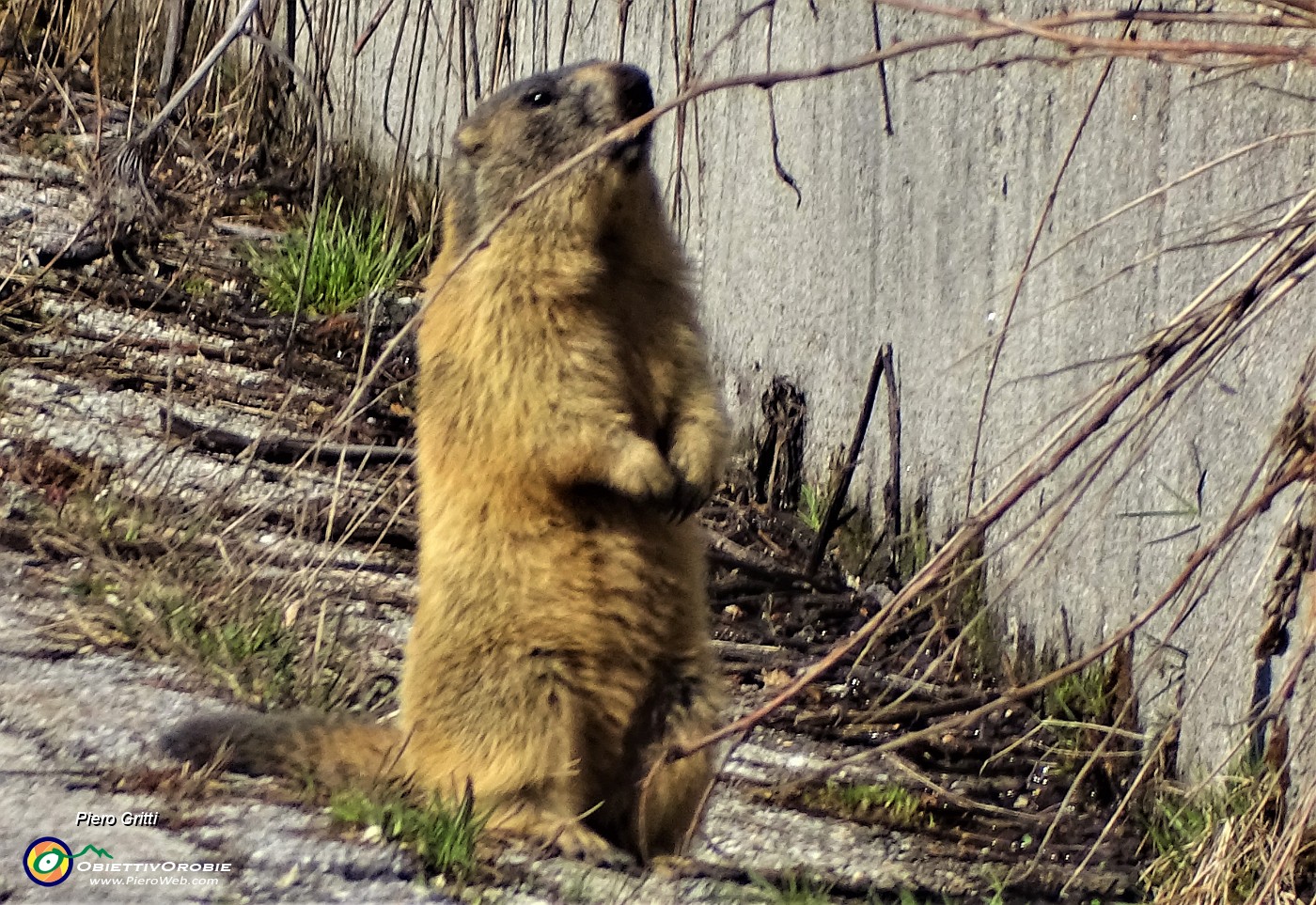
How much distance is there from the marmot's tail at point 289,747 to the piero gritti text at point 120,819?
214 mm

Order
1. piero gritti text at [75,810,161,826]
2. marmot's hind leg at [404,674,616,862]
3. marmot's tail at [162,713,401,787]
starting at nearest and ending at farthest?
piero gritti text at [75,810,161,826] < marmot's tail at [162,713,401,787] < marmot's hind leg at [404,674,616,862]

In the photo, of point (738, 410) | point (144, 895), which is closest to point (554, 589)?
point (144, 895)

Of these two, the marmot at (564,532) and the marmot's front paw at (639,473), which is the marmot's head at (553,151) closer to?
the marmot at (564,532)

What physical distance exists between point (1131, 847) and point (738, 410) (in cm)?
281

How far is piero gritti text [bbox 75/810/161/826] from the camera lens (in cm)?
304

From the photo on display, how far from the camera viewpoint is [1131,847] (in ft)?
12.9

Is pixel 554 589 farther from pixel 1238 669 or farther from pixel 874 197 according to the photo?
pixel 874 197

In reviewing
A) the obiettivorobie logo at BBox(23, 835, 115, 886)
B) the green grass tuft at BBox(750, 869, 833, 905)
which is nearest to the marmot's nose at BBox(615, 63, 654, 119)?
the green grass tuft at BBox(750, 869, 833, 905)

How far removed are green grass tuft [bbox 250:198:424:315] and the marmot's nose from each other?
3010 millimetres

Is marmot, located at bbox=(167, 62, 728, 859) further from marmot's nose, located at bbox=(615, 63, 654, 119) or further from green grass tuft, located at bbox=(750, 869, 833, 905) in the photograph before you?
green grass tuft, located at bbox=(750, 869, 833, 905)

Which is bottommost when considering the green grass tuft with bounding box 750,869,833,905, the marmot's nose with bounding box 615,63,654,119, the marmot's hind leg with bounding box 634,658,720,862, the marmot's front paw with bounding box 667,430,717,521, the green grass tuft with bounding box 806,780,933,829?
the green grass tuft with bounding box 806,780,933,829

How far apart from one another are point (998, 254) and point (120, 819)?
293cm

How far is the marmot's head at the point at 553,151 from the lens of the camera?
377cm

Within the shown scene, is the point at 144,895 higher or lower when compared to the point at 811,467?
lower
